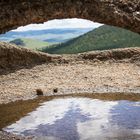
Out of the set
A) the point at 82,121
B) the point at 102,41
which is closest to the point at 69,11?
the point at 82,121

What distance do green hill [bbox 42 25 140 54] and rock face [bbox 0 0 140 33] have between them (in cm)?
9843

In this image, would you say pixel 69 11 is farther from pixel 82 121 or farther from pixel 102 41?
pixel 102 41

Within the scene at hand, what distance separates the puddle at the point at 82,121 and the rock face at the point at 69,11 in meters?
6.82

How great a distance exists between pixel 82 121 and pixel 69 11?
1067cm

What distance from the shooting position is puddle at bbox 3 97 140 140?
71.3 feet

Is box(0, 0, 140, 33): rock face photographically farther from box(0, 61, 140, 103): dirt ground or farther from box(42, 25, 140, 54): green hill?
box(42, 25, 140, 54): green hill

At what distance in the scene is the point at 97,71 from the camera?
42.0m

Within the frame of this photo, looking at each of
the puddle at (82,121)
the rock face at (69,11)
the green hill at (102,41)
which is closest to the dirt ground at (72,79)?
the puddle at (82,121)

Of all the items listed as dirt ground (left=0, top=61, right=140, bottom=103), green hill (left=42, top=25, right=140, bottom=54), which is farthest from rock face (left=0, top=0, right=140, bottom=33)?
green hill (left=42, top=25, right=140, bottom=54)

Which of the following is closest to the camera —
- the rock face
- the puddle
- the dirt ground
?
the rock face

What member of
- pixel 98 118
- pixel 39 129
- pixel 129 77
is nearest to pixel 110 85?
pixel 129 77

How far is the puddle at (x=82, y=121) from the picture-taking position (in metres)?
21.7

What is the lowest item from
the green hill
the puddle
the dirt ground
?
the puddle

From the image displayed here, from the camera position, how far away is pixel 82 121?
82.1 ft
